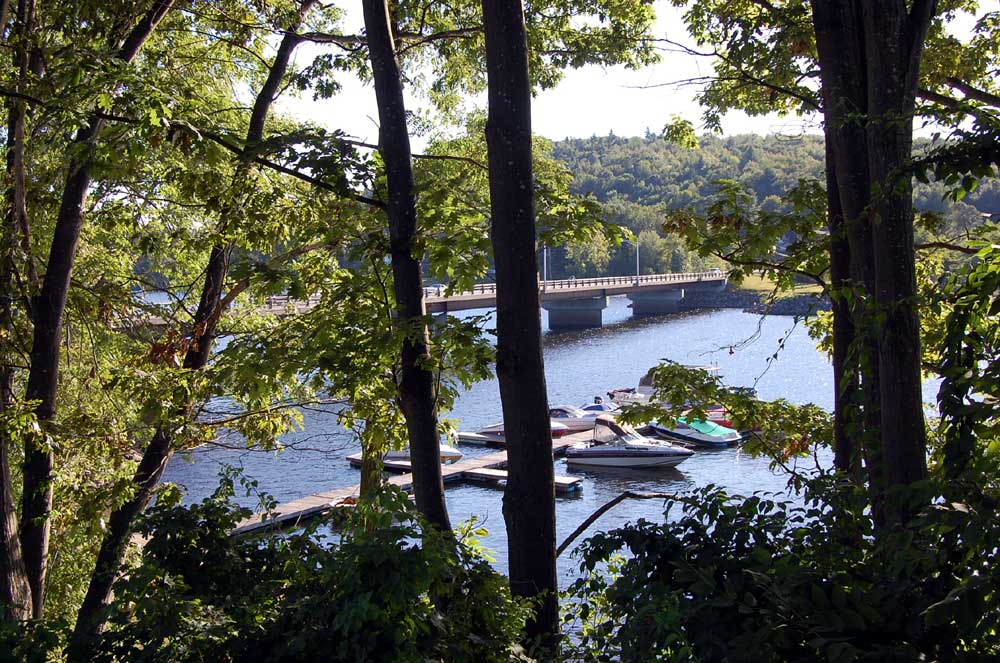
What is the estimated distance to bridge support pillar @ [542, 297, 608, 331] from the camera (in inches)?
2562

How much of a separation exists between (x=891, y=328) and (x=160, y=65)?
A: 7.68 metres

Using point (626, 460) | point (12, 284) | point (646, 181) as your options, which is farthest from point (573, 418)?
point (646, 181)

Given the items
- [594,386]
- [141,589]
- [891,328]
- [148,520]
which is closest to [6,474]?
[148,520]

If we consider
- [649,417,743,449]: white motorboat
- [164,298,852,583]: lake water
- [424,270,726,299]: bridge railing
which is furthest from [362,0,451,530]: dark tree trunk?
[424,270,726,299]: bridge railing

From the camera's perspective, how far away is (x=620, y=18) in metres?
8.16

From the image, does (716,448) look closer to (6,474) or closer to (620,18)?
(620,18)

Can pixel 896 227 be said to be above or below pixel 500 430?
above

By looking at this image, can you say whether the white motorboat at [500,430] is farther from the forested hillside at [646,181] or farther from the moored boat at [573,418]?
the forested hillside at [646,181]

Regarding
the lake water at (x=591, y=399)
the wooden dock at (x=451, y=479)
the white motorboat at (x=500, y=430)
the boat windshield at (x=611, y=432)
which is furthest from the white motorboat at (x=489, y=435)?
the wooden dock at (x=451, y=479)

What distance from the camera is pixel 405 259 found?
571 cm

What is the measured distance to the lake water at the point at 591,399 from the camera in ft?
70.0

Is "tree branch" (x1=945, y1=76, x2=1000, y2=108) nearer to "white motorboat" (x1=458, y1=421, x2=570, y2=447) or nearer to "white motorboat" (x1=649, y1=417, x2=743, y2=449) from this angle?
"white motorboat" (x1=458, y1=421, x2=570, y2=447)

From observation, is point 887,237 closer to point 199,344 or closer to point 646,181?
point 199,344

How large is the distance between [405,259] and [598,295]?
58.4 metres
